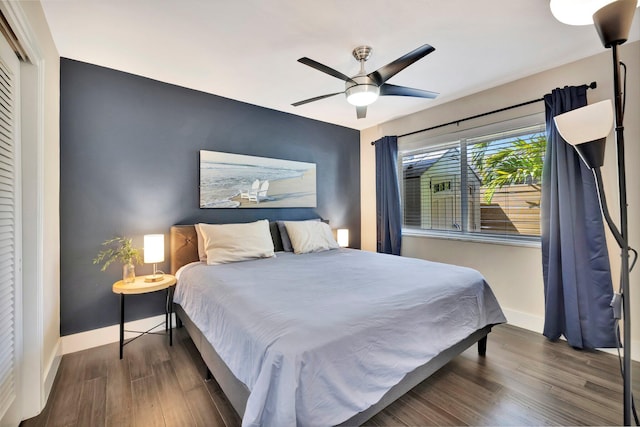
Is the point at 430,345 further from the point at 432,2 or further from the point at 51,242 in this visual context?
the point at 51,242

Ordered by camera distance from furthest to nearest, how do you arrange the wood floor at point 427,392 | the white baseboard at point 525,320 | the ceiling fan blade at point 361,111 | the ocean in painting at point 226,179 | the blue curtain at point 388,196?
the blue curtain at point 388,196 < the ocean in painting at point 226,179 < the white baseboard at point 525,320 < the ceiling fan blade at point 361,111 < the wood floor at point 427,392

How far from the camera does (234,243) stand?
2.79 metres

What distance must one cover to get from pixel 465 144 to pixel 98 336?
4.30m

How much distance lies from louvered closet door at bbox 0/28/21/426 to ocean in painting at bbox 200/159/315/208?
158 centimetres

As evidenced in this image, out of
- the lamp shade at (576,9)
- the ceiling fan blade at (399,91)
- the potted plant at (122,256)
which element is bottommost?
the potted plant at (122,256)

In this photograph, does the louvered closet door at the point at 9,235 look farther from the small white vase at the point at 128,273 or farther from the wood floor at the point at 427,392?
the small white vase at the point at 128,273

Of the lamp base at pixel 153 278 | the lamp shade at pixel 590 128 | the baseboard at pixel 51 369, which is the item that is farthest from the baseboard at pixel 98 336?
the lamp shade at pixel 590 128

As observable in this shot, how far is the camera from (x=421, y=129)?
376cm

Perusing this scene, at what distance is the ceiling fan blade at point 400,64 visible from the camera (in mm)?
1793

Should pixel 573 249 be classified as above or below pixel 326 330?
above

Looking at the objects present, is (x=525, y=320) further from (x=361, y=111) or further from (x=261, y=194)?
(x=261, y=194)

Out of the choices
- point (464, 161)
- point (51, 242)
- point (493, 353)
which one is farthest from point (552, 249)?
point (51, 242)

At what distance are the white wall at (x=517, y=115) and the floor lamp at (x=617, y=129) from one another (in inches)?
68.1

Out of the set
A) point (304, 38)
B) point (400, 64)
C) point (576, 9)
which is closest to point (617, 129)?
point (576, 9)
